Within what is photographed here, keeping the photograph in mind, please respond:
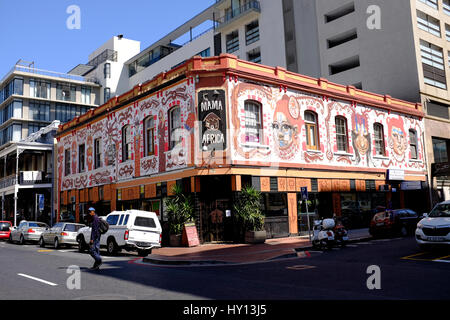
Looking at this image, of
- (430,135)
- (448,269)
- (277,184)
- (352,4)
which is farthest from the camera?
(352,4)

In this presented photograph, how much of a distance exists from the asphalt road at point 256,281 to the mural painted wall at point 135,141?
32.0 ft

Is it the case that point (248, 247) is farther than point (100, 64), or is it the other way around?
point (100, 64)

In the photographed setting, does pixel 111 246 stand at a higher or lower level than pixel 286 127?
lower

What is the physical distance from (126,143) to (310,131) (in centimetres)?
1148

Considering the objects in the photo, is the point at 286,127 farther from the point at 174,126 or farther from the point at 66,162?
the point at 66,162

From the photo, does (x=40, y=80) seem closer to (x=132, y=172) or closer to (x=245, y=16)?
(x=245, y=16)

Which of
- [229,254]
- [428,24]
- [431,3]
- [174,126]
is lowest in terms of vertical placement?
[229,254]

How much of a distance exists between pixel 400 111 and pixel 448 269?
21.2 m

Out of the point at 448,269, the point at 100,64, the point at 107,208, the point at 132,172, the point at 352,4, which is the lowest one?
the point at 448,269

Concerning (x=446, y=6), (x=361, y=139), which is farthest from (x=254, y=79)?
(x=446, y=6)

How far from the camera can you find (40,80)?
6091cm

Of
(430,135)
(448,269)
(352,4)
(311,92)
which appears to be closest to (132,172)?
(311,92)

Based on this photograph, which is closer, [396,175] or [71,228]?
[71,228]

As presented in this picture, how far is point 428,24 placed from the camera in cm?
3356
